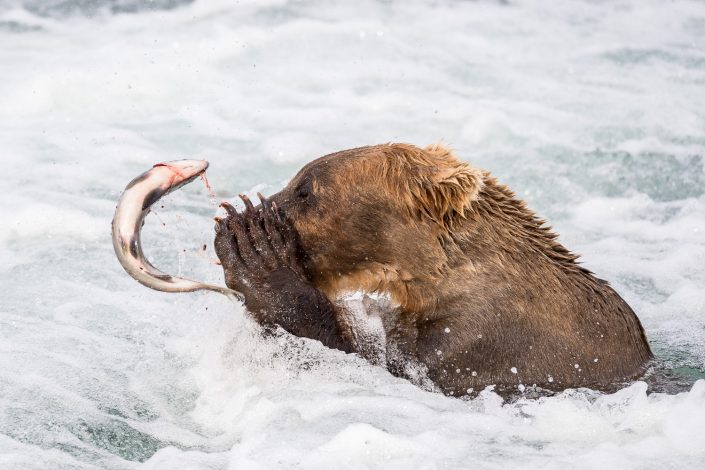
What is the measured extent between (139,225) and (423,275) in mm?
1375

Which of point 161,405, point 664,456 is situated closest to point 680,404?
point 664,456

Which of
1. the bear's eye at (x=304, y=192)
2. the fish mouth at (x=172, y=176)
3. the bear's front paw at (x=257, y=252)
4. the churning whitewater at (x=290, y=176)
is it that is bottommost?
the churning whitewater at (x=290, y=176)

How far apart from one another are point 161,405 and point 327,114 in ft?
22.6

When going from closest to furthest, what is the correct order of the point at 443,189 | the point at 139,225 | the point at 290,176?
the point at 139,225 → the point at 443,189 → the point at 290,176

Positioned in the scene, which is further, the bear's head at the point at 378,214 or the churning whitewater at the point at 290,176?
the bear's head at the point at 378,214

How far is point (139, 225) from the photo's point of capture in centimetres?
496

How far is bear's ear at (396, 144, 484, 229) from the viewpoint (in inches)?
204

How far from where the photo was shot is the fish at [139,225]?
4895 mm

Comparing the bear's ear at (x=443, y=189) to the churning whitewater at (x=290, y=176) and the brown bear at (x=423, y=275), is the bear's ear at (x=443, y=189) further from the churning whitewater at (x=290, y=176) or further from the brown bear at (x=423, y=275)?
the churning whitewater at (x=290, y=176)

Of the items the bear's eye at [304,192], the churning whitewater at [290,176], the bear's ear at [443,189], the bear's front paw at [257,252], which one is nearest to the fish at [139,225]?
the bear's front paw at [257,252]

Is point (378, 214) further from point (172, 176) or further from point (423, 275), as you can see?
point (172, 176)

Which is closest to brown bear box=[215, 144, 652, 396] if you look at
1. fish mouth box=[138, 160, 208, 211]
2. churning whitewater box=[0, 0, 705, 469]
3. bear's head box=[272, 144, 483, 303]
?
bear's head box=[272, 144, 483, 303]

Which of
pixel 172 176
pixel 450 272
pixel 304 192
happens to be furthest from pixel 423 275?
pixel 172 176

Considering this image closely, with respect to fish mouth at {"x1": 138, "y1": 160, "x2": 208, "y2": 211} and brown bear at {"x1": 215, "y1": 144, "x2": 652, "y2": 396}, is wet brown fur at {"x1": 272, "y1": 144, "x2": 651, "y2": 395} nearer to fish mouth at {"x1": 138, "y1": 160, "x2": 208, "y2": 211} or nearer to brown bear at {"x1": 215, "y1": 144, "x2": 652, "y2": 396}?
brown bear at {"x1": 215, "y1": 144, "x2": 652, "y2": 396}
